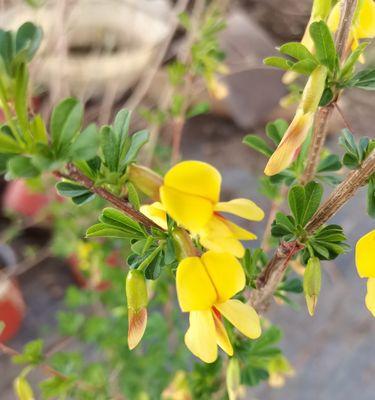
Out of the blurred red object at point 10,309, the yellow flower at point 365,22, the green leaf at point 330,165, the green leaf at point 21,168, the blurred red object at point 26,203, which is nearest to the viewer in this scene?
the green leaf at point 21,168

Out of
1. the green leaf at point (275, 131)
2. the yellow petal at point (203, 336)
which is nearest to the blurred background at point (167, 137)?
the green leaf at point (275, 131)

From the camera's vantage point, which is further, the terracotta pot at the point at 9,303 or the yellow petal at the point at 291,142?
the terracotta pot at the point at 9,303

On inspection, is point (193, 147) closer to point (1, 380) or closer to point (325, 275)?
point (325, 275)

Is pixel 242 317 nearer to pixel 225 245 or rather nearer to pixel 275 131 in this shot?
pixel 225 245

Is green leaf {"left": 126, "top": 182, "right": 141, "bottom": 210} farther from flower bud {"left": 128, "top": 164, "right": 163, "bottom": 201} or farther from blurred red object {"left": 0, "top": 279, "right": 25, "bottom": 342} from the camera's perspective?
blurred red object {"left": 0, "top": 279, "right": 25, "bottom": 342}

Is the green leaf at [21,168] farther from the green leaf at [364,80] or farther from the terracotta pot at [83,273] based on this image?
the terracotta pot at [83,273]

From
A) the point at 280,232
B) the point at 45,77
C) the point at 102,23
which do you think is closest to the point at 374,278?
the point at 280,232

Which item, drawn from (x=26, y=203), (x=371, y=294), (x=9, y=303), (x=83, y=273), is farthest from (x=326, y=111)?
(x=26, y=203)

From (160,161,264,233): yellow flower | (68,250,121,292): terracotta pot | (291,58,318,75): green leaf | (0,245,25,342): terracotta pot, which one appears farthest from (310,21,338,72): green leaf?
(0,245,25,342): terracotta pot
